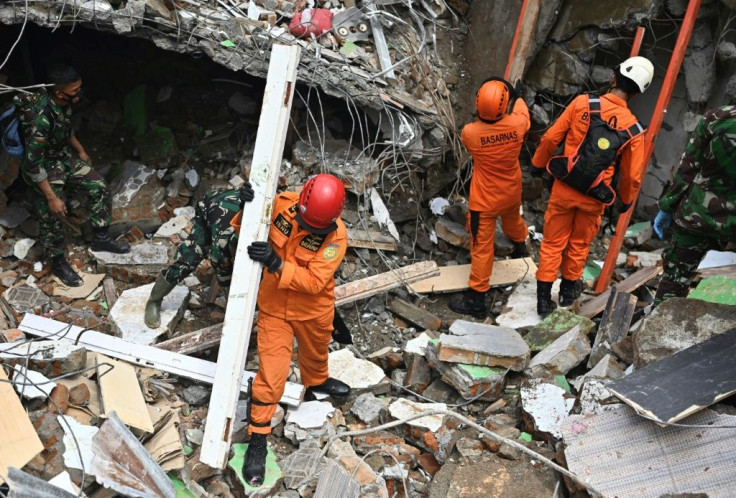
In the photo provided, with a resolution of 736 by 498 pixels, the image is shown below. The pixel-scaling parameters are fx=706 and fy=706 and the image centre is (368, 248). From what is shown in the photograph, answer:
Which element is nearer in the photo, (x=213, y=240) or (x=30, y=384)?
(x=30, y=384)

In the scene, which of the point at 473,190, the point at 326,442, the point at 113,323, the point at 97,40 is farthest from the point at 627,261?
the point at 97,40

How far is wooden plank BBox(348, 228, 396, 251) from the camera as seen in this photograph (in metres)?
6.39

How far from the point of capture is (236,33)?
6.00 meters

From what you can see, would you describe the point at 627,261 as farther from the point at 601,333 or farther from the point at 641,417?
the point at 641,417

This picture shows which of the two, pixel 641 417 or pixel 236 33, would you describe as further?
pixel 236 33

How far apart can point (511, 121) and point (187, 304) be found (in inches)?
118

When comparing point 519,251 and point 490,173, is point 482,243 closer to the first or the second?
point 490,173

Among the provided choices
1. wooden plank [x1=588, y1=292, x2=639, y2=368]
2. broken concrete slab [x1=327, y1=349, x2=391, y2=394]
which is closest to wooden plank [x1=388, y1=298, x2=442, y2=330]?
broken concrete slab [x1=327, y1=349, x2=391, y2=394]

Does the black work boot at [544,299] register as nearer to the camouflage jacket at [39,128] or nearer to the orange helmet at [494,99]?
the orange helmet at [494,99]

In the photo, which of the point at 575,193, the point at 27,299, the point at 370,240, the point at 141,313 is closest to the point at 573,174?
the point at 575,193

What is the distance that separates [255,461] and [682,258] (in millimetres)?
3382

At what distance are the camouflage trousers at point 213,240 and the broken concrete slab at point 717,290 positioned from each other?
3.20m

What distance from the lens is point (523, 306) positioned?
614 cm

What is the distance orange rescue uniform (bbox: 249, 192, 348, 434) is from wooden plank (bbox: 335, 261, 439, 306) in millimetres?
1362
